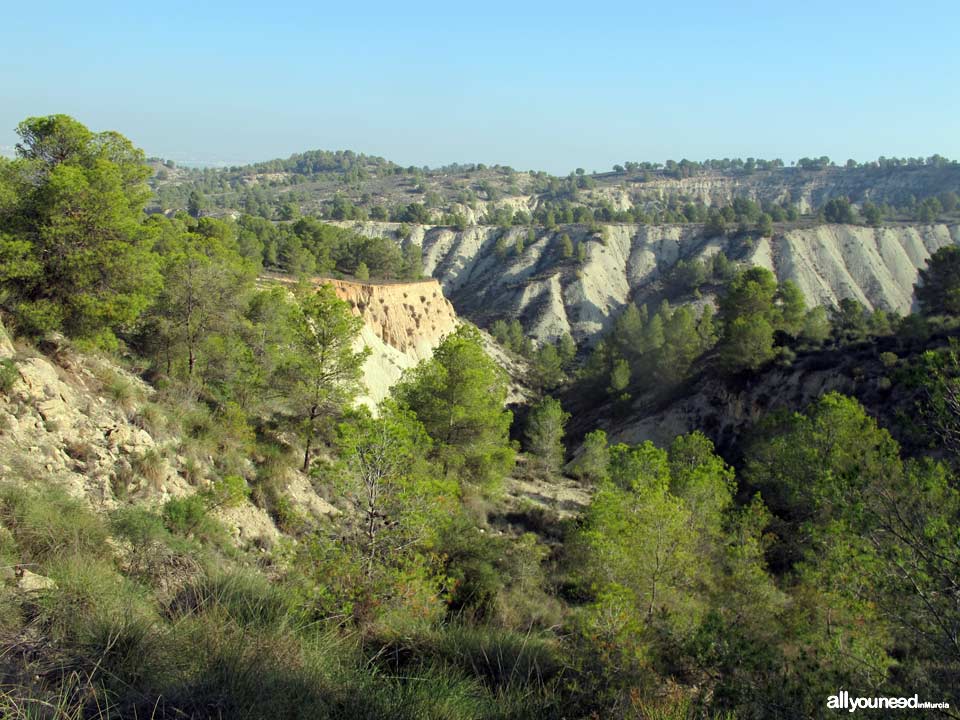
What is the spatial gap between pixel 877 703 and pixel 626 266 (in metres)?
95.5

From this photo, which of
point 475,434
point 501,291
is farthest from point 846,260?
point 475,434

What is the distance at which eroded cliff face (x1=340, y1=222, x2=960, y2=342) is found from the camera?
81750 millimetres

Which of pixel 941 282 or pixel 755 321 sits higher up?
pixel 941 282

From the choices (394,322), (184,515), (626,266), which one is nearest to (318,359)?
(184,515)

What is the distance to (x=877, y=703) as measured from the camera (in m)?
4.84

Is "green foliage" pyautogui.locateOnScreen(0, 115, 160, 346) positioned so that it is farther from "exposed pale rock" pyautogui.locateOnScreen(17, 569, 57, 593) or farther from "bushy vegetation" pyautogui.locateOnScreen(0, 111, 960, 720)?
"exposed pale rock" pyautogui.locateOnScreen(17, 569, 57, 593)

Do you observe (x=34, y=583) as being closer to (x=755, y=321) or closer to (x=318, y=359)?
(x=318, y=359)

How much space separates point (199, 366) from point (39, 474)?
8838 mm

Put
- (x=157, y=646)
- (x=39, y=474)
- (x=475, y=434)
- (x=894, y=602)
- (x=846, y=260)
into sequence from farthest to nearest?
(x=846, y=260), (x=475, y=434), (x=39, y=474), (x=894, y=602), (x=157, y=646)

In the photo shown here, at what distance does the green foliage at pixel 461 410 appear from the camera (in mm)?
20234

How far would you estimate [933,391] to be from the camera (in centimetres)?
616

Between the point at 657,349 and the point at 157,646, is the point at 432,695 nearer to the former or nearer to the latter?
the point at 157,646

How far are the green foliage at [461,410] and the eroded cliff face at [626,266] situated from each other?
5730cm

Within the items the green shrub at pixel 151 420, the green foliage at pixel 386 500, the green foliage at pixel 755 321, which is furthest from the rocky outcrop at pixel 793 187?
the green foliage at pixel 386 500
